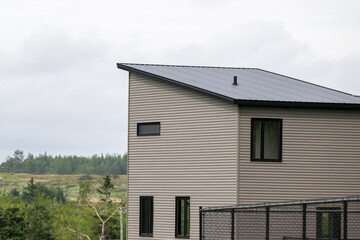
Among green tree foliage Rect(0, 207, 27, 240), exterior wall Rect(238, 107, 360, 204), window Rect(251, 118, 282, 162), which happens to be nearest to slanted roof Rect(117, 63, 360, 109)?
exterior wall Rect(238, 107, 360, 204)

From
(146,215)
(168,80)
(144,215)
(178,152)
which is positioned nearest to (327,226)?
(178,152)

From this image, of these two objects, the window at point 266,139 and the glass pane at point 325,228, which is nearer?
the glass pane at point 325,228

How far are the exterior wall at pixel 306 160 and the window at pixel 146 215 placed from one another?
4.74 m

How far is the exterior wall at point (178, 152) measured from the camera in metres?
24.5

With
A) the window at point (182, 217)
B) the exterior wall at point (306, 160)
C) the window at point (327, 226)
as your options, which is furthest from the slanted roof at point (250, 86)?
the window at point (182, 217)

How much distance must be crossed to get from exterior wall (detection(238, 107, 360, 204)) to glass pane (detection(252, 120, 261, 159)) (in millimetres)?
269

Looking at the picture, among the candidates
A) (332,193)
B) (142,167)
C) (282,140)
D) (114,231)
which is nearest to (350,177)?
(332,193)

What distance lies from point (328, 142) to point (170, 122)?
5873 mm

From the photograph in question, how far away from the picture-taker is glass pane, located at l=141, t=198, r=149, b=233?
2747 centimetres

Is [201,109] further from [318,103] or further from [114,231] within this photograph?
[114,231]

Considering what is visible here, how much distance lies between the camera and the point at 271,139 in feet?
80.8

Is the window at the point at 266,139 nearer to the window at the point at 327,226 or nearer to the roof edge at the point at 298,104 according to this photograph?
the roof edge at the point at 298,104

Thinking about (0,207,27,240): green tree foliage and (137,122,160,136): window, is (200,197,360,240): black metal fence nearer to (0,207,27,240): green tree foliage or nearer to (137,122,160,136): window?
(137,122,160,136): window

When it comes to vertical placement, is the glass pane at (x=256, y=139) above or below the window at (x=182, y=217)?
above
